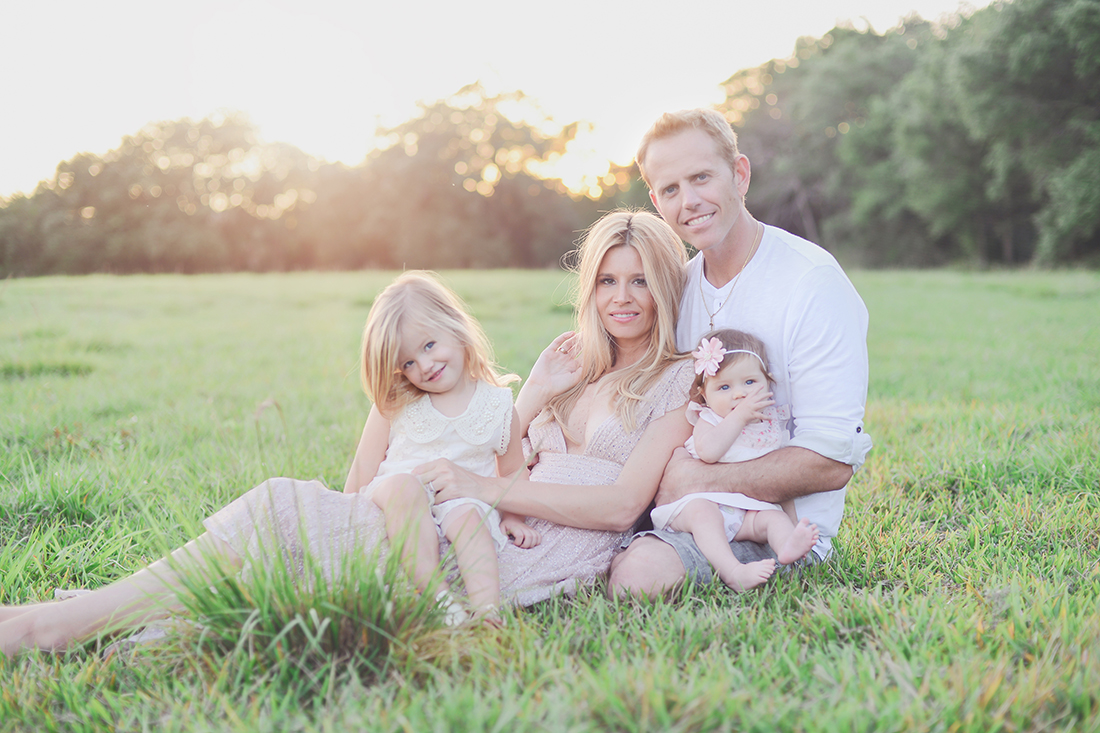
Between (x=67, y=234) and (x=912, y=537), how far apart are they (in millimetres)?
42102

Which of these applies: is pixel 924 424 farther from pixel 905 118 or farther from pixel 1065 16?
pixel 905 118

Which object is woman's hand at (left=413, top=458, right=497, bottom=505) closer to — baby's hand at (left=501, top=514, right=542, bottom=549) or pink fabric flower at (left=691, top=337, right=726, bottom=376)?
baby's hand at (left=501, top=514, right=542, bottom=549)

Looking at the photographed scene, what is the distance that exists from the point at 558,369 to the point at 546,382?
85 millimetres

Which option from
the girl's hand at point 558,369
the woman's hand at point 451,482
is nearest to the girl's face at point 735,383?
the girl's hand at point 558,369

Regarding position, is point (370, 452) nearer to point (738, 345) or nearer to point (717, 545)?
point (717, 545)

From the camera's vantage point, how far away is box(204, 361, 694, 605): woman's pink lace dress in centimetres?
228

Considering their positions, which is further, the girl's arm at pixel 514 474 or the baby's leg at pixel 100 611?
the girl's arm at pixel 514 474

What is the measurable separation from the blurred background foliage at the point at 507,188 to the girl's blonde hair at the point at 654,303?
29.0 metres

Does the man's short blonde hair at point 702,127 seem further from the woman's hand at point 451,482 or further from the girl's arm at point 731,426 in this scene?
the woman's hand at point 451,482

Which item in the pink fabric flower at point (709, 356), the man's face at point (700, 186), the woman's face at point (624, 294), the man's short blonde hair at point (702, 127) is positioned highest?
the man's short blonde hair at point (702, 127)

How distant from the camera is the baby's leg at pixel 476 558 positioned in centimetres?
224

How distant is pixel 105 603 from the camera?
219 cm

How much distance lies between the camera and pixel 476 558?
235cm

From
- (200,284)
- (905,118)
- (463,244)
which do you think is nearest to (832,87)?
(905,118)
